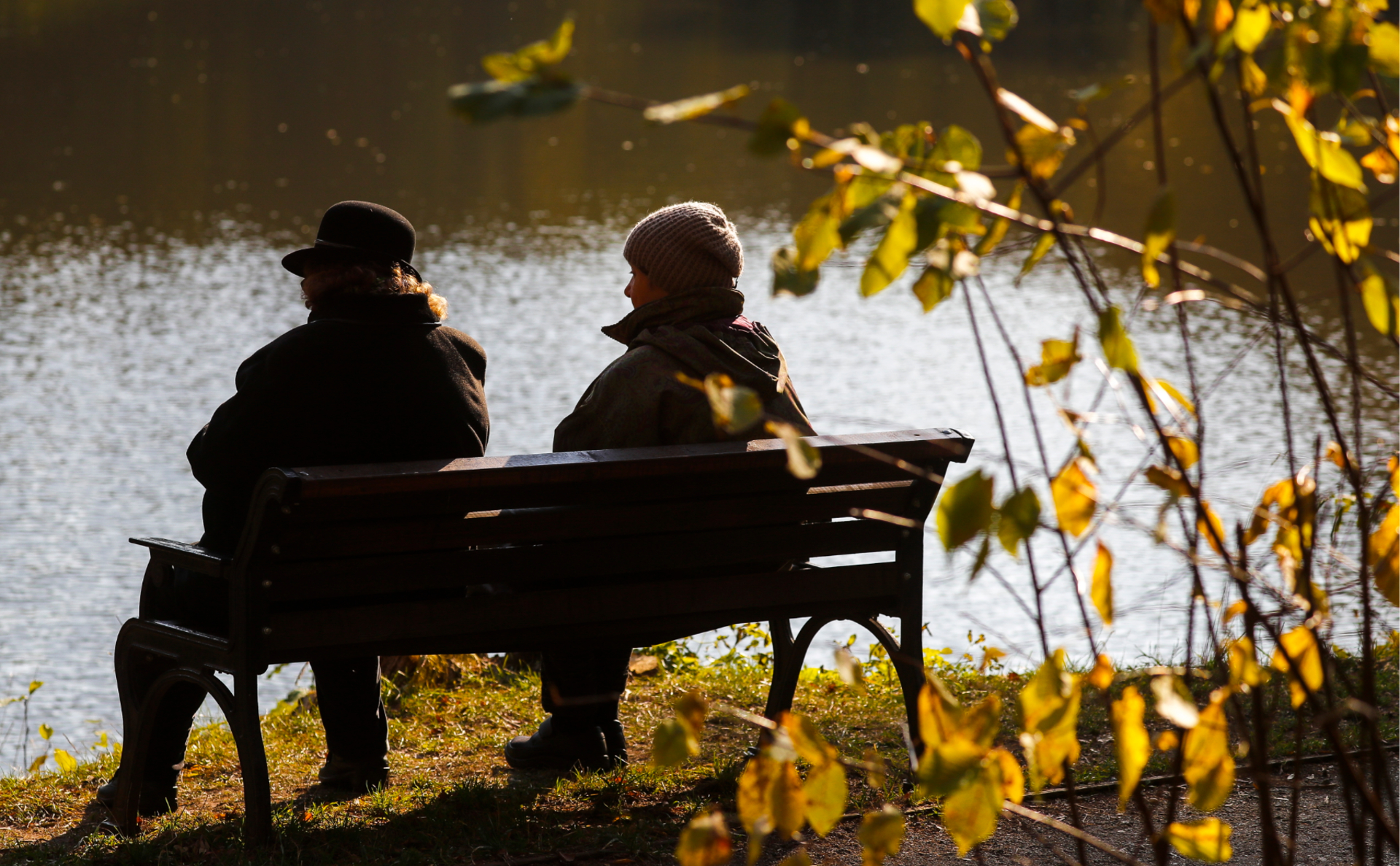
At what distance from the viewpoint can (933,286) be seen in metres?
1.39

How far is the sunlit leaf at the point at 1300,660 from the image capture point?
1.51m

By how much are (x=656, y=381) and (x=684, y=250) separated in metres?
0.35

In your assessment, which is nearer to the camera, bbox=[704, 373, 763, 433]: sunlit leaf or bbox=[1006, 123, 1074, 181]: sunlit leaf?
bbox=[704, 373, 763, 433]: sunlit leaf

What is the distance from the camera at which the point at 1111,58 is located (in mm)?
33438

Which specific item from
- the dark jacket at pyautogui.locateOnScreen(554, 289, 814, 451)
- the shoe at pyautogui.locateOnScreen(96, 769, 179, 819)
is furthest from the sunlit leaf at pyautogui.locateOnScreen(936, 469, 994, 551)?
the shoe at pyautogui.locateOnScreen(96, 769, 179, 819)

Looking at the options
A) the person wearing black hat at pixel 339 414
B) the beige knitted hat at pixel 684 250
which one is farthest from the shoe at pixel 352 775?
the beige knitted hat at pixel 684 250

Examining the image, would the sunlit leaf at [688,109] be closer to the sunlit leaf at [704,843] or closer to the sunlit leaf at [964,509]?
the sunlit leaf at [964,509]

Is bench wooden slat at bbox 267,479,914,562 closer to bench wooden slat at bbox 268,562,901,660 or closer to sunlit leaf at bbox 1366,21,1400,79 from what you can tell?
bench wooden slat at bbox 268,562,901,660

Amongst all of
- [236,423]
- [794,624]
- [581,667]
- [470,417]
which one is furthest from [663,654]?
[236,423]

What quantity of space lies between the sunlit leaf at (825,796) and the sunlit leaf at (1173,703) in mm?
281

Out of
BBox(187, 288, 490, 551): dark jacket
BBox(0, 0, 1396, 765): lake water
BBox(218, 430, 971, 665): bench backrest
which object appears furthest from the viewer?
BBox(0, 0, 1396, 765): lake water

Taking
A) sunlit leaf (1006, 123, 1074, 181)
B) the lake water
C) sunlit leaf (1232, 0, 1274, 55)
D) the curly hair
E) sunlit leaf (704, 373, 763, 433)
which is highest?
the lake water

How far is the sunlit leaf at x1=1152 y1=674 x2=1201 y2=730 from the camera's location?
1201 millimetres

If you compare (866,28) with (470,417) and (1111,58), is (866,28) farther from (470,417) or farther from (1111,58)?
(470,417)
